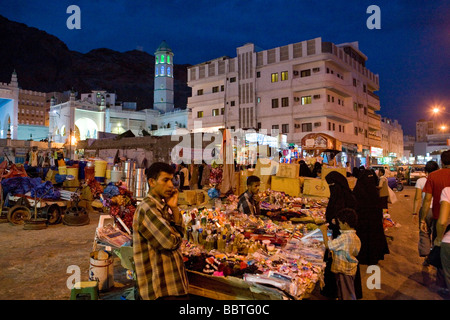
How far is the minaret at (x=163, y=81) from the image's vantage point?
57.6 meters

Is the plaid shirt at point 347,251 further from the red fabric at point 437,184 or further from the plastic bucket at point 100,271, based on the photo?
the plastic bucket at point 100,271

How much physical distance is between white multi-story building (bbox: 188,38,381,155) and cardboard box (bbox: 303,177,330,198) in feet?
71.4

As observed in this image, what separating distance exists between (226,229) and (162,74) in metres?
58.3

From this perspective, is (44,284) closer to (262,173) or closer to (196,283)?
(196,283)

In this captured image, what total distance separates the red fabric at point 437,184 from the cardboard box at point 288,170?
5.32 m

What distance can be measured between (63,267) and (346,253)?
4495 millimetres

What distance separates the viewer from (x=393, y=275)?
4.79 meters

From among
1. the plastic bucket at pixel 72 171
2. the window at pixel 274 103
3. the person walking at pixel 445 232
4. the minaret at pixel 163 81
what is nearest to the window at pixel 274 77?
the window at pixel 274 103

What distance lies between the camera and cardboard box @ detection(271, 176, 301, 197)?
916cm

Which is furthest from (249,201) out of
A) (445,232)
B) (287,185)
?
(287,185)

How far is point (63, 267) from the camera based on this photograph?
→ 4855 millimetres

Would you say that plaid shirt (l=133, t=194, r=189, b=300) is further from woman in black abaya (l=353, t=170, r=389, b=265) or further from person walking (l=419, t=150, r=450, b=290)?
woman in black abaya (l=353, t=170, r=389, b=265)

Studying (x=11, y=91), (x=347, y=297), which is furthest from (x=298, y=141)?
(x=11, y=91)

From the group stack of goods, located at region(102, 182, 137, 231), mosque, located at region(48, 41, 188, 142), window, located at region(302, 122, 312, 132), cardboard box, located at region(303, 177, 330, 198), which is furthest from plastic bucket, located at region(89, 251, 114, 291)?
mosque, located at region(48, 41, 188, 142)
